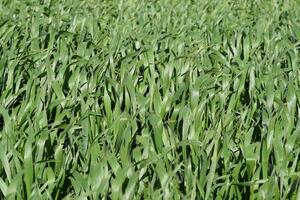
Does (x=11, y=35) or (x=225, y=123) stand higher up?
(x=11, y=35)

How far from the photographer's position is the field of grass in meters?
1.99

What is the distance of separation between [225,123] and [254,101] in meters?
0.34

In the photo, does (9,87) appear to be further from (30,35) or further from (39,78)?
(30,35)

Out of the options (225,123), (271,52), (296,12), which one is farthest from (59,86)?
(296,12)

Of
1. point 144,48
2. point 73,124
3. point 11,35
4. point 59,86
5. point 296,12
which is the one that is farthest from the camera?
point 296,12

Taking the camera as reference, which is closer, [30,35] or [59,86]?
[59,86]

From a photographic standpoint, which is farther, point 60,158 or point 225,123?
point 225,123

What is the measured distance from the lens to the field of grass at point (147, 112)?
6.53ft

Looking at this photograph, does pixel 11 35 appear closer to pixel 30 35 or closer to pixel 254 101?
pixel 30 35

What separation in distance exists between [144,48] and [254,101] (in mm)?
727

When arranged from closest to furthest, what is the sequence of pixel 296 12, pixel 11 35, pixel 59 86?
pixel 59 86 → pixel 11 35 → pixel 296 12

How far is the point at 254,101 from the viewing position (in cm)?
271

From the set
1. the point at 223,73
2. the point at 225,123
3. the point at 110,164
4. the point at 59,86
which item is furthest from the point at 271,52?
the point at 110,164

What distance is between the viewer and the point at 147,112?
94.7 inches
